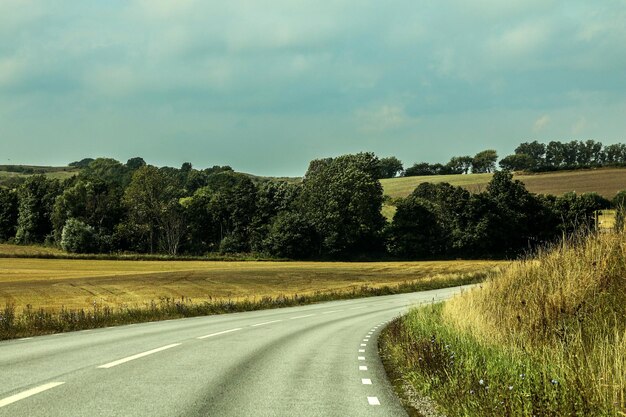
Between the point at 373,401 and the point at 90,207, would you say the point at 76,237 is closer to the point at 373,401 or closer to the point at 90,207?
the point at 90,207

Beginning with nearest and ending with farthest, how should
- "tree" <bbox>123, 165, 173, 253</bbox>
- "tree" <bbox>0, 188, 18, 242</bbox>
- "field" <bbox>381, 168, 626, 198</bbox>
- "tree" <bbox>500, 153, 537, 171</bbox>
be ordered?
1. "field" <bbox>381, 168, 626, 198</bbox>
2. "tree" <bbox>123, 165, 173, 253</bbox>
3. "tree" <bbox>0, 188, 18, 242</bbox>
4. "tree" <bbox>500, 153, 537, 171</bbox>

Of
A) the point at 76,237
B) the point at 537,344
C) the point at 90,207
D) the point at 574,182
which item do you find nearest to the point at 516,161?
the point at 574,182

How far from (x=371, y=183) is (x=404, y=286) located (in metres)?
43.1

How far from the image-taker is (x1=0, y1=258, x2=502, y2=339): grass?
25.1 meters

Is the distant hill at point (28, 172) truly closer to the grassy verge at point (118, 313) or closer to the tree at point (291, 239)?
the tree at point (291, 239)

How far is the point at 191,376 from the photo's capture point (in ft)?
35.1

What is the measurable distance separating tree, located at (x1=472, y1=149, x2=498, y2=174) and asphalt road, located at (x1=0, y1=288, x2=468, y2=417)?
586 ft

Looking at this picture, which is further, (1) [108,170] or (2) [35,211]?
(1) [108,170]

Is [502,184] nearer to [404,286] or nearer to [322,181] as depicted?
[322,181]

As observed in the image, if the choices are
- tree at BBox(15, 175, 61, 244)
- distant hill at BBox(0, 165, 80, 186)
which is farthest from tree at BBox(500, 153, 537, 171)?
tree at BBox(15, 175, 61, 244)

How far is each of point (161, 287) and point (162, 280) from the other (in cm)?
573

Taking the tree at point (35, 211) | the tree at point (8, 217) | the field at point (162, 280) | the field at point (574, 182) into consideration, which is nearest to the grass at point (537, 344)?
the field at point (162, 280)

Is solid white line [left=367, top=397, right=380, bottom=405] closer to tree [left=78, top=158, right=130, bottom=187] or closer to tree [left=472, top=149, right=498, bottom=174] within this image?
tree [left=78, top=158, right=130, bottom=187]

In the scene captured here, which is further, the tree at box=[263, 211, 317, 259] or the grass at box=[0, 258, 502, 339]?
the tree at box=[263, 211, 317, 259]
